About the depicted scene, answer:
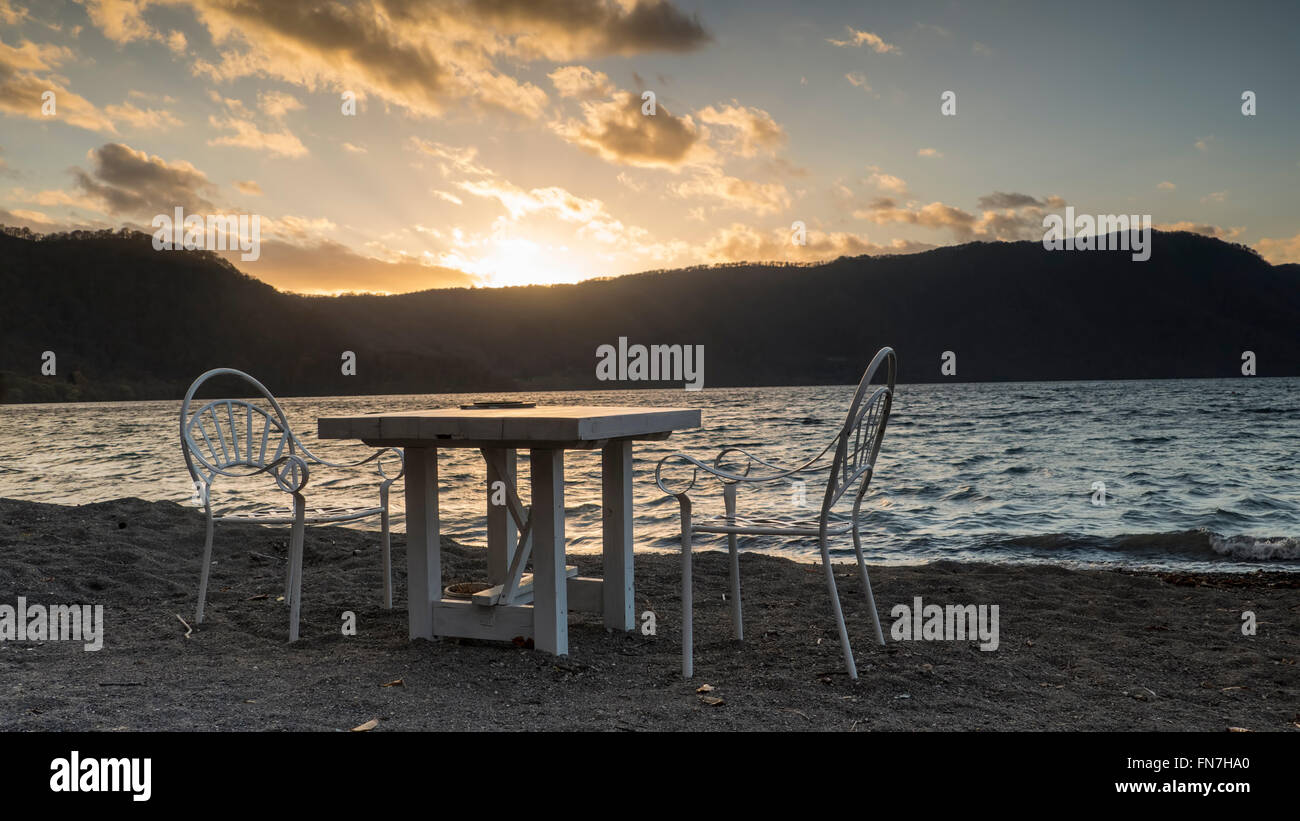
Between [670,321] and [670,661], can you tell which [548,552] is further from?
[670,321]

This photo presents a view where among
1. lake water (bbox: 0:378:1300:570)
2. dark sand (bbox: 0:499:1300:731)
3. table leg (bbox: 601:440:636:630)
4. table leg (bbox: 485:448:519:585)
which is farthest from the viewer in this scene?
lake water (bbox: 0:378:1300:570)

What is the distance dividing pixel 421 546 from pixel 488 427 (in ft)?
2.54

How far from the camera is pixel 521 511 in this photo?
3426mm

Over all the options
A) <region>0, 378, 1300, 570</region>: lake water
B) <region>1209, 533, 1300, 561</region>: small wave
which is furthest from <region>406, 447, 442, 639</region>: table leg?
<region>1209, 533, 1300, 561</region>: small wave

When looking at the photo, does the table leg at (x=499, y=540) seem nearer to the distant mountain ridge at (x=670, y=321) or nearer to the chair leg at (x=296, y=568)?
the chair leg at (x=296, y=568)

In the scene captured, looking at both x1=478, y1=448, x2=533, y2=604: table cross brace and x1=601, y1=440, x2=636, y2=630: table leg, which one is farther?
x1=601, y1=440, x2=636, y2=630: table leg

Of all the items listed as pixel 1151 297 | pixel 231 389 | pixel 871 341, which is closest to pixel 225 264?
pixel 231 389

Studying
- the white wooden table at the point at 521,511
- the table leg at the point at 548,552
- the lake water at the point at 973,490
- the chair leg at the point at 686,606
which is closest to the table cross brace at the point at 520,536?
the white wooden table at the point at 521,511

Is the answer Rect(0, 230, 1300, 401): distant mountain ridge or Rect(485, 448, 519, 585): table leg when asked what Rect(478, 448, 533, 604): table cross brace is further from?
Rect(0, 230, 1300, 401): distant mountain ridge

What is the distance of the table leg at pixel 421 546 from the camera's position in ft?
11.0

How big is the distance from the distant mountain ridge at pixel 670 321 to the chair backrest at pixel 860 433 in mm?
59862

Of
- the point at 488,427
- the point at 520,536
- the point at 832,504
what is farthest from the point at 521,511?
the point at 832,504

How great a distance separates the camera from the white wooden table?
2953 mm

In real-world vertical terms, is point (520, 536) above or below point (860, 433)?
below
